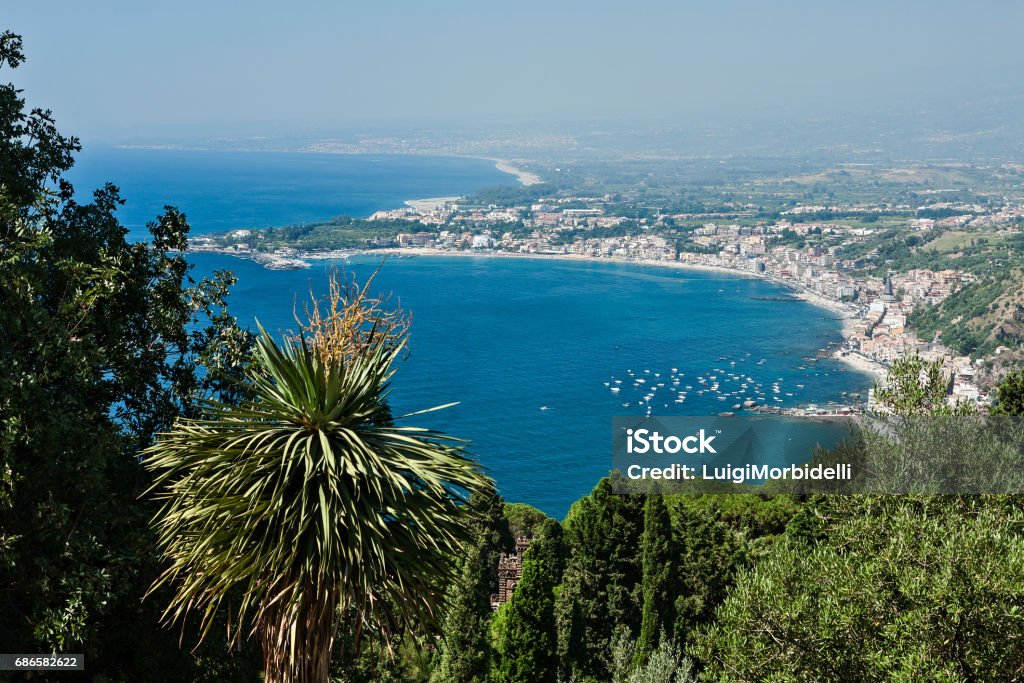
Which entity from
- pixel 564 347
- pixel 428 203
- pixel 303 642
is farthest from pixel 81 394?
pixel 428 203

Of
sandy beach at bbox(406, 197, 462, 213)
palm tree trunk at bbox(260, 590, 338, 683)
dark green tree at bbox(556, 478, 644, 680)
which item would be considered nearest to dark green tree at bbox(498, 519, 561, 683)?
dark green tree at bbox(556, 478, 644, 680)

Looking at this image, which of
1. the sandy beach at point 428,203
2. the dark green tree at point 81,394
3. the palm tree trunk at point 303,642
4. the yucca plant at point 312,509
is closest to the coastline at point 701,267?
the sandy beach at point 428,203

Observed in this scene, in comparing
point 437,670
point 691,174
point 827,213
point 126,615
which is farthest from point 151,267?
point 691,174

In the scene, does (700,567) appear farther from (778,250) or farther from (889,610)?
(778,250)

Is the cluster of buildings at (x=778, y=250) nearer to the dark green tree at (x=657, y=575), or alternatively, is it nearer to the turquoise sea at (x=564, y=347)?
the turquoise sea at (x=564, y=347)

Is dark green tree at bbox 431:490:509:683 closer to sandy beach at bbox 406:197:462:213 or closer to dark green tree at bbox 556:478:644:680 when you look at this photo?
dark green tree at bbox 556:478:644:680

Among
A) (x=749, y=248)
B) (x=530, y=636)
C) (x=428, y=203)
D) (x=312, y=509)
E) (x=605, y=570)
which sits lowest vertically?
(x=749, y=248)
